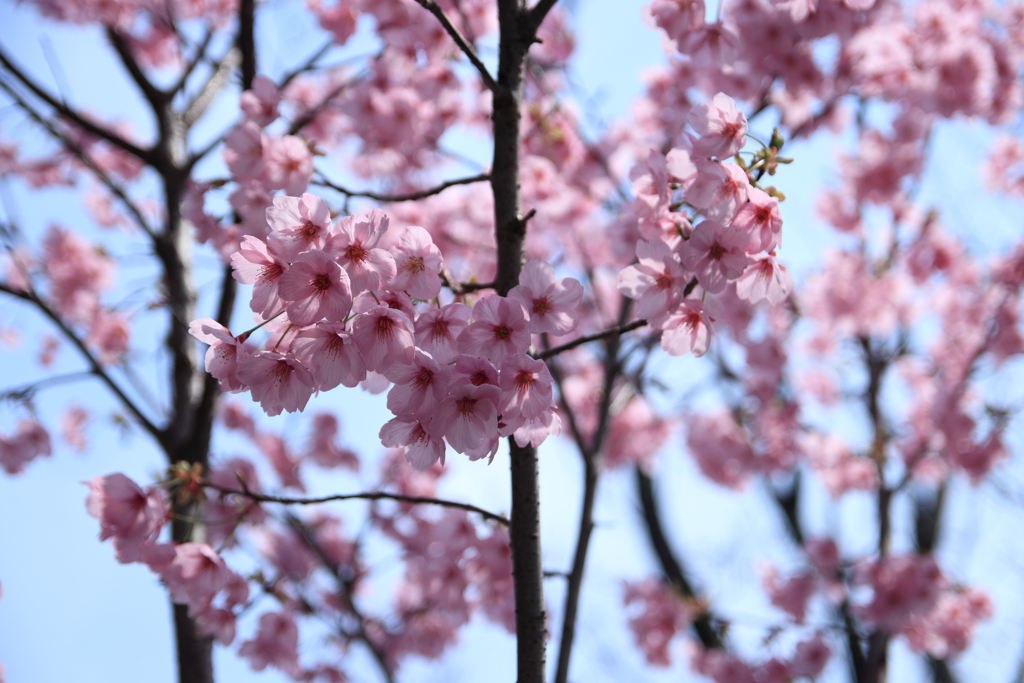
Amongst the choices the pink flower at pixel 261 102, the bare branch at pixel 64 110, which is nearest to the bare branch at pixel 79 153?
the bare branch at pixel 64 110

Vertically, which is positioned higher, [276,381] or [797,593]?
[797,593]

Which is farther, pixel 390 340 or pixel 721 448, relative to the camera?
pixel 721 448

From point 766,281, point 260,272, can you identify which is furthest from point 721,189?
point 260,272

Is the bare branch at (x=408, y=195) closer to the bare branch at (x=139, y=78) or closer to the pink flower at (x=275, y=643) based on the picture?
the pink flower at (x=275, y=643)

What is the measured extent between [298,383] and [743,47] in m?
2.92

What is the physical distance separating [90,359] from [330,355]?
262 cm

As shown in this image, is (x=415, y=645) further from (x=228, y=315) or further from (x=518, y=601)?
(x=518, y=601)

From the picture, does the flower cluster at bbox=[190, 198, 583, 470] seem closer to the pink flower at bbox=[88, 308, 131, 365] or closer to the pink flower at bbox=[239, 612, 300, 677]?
the pink flower at bbox=[239, 612, 300, 677]

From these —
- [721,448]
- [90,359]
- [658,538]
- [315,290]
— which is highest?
[721,448]

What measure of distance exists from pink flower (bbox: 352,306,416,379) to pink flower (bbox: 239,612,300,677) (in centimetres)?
199

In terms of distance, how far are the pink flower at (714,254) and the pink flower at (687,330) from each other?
114 millimetres

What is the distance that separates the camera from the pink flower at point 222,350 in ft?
5.06

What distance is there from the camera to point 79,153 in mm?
3818

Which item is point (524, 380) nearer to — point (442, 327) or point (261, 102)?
point (442, 327)
